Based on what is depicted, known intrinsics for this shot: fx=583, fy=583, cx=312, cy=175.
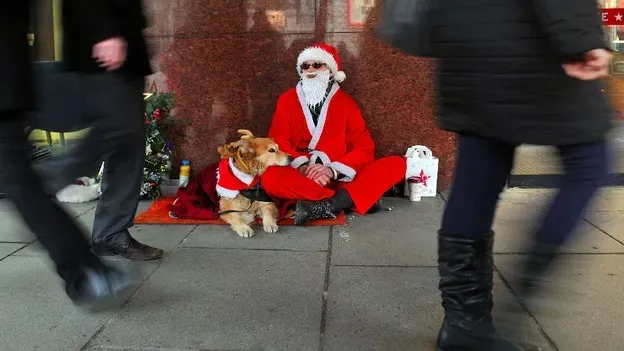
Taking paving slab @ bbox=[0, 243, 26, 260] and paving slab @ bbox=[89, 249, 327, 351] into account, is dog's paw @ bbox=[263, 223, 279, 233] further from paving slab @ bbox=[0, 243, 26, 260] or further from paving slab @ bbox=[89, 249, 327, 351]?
paving slab @ bbox=[0, 243, 26, 260]

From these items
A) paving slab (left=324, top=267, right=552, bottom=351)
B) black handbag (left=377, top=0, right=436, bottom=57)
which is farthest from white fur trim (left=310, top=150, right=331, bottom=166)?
black handbag (left=377, top=0, right=436, bottom=57)

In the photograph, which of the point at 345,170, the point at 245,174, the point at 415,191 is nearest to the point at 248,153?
the point at 245,174

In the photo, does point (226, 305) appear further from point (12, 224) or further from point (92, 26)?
point (12, 224)

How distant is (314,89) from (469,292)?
2996 millimetres

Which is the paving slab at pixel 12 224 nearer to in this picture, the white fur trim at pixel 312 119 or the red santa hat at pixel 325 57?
the white fur trim at pixel 312 119

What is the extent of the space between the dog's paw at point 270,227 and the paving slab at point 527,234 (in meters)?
1.44

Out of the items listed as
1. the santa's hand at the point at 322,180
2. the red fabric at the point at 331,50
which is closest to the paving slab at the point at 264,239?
the santa's hand at the point at 322,180

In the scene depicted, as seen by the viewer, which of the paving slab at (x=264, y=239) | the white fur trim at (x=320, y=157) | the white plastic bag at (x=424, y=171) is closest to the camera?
the paving slab at (x=264, y=239)

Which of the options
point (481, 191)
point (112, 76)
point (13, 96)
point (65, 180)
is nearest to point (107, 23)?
point (112, 76)

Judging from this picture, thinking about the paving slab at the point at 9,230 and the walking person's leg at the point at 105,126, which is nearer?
the walking person's leg at the point at 105,126

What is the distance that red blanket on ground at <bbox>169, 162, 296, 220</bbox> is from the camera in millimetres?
4305

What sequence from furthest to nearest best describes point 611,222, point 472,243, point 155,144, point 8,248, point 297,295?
point 155,144 → point 611,222 → point 8,248 → point 297,295 → point 472,243

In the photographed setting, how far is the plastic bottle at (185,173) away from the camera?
5086mm

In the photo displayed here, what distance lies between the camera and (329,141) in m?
4.68
